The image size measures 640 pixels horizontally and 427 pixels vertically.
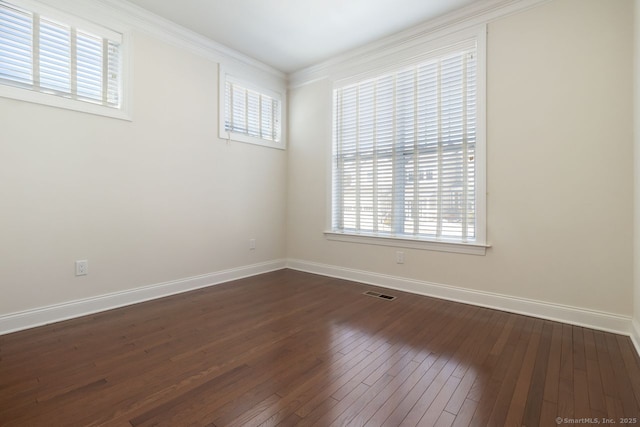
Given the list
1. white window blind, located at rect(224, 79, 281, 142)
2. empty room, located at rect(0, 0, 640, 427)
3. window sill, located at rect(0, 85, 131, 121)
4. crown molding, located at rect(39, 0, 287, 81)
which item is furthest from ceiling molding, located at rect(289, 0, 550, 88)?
window sill, located at rect(0, 85, 131, 121)

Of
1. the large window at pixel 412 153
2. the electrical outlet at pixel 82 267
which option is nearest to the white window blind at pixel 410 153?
the large window at pixel 412 153

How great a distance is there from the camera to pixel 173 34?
3.27 metres

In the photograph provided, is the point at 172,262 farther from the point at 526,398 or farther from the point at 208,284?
the point at 526,398

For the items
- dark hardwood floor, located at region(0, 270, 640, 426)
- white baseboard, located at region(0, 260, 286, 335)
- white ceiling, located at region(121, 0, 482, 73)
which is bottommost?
dark hardwood floor, located at region(0, 270, 640, 426)

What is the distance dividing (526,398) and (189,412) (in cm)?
168

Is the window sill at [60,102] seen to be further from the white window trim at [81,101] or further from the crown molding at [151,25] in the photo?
the crown molding at [151,25]

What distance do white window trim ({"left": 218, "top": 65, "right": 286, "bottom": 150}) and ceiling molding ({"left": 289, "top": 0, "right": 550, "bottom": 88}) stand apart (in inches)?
16.5

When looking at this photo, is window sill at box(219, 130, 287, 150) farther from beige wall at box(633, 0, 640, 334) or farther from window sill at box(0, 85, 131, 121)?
beige wall at box(633, 0, 640, 334)

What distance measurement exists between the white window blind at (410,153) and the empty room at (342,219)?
0.08ft

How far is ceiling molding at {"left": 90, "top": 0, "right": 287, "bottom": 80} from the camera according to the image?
9.45ft

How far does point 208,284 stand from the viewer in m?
3.66

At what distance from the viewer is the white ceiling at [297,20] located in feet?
9.49

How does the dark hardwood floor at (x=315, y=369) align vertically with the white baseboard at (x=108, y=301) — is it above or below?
below

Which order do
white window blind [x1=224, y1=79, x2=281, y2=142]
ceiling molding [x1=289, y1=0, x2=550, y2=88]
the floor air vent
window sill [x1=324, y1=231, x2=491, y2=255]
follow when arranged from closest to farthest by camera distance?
ceiling molding [x1=289, y1=0, x2=550, y2=88] → window sill [x1=324, y1=231, x2=491, y2=255] → the floor air vent → white window blind [x1=224, y1=79, x2=281, y2=142]
